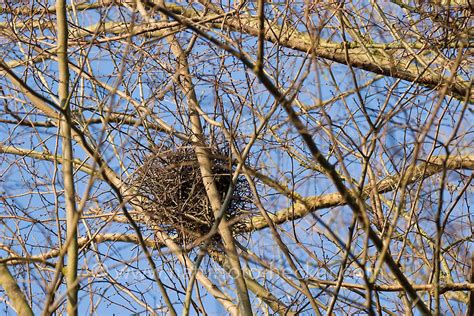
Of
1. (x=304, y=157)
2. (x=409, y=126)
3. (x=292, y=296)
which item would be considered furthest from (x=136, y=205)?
(x=409, y=126)

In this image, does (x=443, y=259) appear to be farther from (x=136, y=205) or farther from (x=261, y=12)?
(x=261, y=12)

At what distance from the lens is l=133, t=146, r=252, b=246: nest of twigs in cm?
348

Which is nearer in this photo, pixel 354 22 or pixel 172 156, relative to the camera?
pixel 172 156

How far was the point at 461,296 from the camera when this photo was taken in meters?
4.58

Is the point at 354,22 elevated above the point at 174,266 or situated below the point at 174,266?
above

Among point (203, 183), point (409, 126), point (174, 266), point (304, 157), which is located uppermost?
point (304, 157)

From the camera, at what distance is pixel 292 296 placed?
3502mm

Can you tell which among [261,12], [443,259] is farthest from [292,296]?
[261,12]

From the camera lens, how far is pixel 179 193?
3510mm

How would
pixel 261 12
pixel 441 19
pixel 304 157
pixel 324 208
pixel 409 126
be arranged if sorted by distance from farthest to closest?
pixel 324 208
pixel 304 157
pixel 441 19
pixel 409 126
pixel 261 12

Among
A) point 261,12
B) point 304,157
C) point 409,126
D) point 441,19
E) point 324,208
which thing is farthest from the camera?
point 324,208

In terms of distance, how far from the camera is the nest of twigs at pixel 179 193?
3.48 m

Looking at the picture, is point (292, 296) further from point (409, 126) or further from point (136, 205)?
point (409, 126)

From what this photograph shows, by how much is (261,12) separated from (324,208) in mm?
2897
